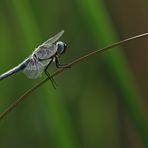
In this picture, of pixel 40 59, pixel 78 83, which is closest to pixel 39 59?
pixel 40 59

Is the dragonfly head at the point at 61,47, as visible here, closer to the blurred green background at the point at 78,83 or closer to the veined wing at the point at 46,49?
the veined wing at the point at 46,49

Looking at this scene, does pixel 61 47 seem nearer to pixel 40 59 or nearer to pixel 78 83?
pixel 40 59

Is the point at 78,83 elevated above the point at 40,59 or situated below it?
below

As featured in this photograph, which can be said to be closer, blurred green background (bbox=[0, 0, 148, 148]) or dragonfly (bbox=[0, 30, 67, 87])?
dragonfly (bbox=[0, 30, 67, 87])

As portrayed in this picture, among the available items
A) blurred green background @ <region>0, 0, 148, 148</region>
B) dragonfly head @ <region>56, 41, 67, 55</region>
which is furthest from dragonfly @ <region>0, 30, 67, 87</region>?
blurred green background @ <region>0, 0, 148, 148</region>

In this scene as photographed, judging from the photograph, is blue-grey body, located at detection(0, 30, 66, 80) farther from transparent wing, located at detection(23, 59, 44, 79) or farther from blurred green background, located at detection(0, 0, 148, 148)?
blurred green background, located at detection(0, 0, 148, 148)

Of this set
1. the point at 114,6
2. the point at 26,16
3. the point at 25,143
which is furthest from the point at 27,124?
the point at 114,6

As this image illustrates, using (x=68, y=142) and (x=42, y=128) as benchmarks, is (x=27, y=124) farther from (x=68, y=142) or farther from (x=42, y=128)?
(x=68, y=142)

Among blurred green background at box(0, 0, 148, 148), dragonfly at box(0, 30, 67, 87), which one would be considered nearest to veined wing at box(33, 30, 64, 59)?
dragonfly at box(0, 30, 67, 87)

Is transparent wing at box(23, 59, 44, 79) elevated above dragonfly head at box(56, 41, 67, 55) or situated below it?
below
